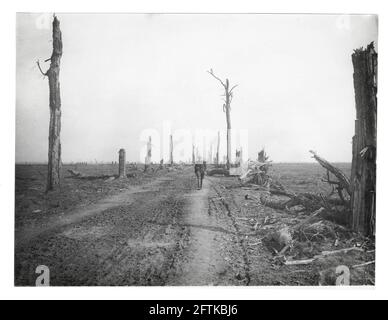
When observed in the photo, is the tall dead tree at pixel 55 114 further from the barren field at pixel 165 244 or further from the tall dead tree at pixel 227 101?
the tall dead tree at pixel 227 101

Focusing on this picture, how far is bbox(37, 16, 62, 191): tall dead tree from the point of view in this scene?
21.6ft

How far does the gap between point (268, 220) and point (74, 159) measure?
5535 millimetres

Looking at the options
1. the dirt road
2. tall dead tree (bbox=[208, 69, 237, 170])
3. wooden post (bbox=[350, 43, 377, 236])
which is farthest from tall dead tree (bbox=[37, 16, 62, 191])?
wooden post (bbox=[350, 43, 377, 236])

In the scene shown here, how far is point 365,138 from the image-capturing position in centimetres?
544

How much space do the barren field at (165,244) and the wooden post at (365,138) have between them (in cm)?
45

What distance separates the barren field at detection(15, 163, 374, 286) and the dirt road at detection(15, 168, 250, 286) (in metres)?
0.02

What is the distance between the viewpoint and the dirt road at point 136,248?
181 inches

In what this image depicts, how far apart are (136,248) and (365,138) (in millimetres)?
4971

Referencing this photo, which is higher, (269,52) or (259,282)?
(269,52)

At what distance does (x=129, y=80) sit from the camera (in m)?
6.32

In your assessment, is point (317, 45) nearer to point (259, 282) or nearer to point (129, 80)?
point (129, 80)

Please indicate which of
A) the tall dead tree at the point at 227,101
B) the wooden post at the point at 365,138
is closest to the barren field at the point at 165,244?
the wooden post at the point at 365,138

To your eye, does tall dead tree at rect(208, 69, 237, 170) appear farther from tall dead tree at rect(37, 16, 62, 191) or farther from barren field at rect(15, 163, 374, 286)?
tall dead tree at rect(37, 16, 62, 191)
